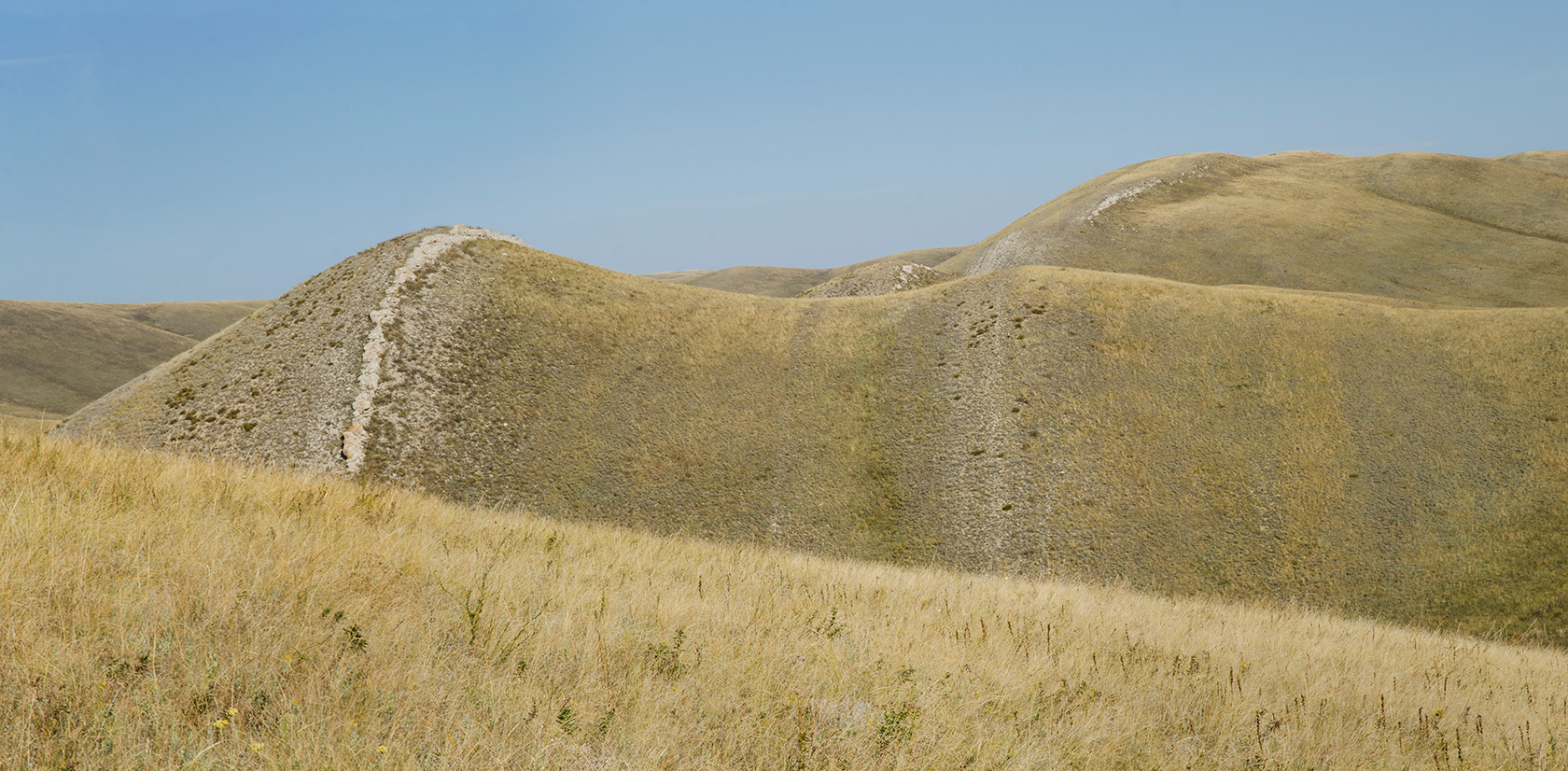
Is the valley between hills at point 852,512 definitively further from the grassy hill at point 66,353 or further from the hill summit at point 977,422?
the grassy hill at point 66,353

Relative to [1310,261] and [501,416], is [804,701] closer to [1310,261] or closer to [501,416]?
[501,416]

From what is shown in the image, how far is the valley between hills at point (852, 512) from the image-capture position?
6066mm

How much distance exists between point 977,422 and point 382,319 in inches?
1143

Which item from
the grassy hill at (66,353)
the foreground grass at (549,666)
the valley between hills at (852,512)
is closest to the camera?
the foreground grass at (549,666)

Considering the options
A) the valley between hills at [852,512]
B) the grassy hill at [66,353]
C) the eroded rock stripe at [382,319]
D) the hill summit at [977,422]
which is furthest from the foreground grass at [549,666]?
the grassy hill at [66,353]

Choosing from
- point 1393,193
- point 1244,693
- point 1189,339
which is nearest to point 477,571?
point 1244,693

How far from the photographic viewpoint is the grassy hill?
130500 mm

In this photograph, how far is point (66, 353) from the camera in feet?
483

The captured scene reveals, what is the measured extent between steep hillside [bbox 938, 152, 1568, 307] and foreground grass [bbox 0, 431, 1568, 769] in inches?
3162

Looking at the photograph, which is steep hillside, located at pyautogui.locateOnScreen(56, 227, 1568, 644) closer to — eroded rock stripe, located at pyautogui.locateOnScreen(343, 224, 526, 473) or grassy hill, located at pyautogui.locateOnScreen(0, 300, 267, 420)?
eroded rock stripe, located at pyautogui.locateOnScreen(343, 224, 526, 473)

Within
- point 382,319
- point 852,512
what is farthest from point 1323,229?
point 382,319

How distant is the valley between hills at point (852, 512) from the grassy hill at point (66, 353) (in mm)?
123377

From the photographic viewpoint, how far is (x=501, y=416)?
3688cm

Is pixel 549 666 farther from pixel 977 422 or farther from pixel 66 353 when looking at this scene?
pixel 66 353
